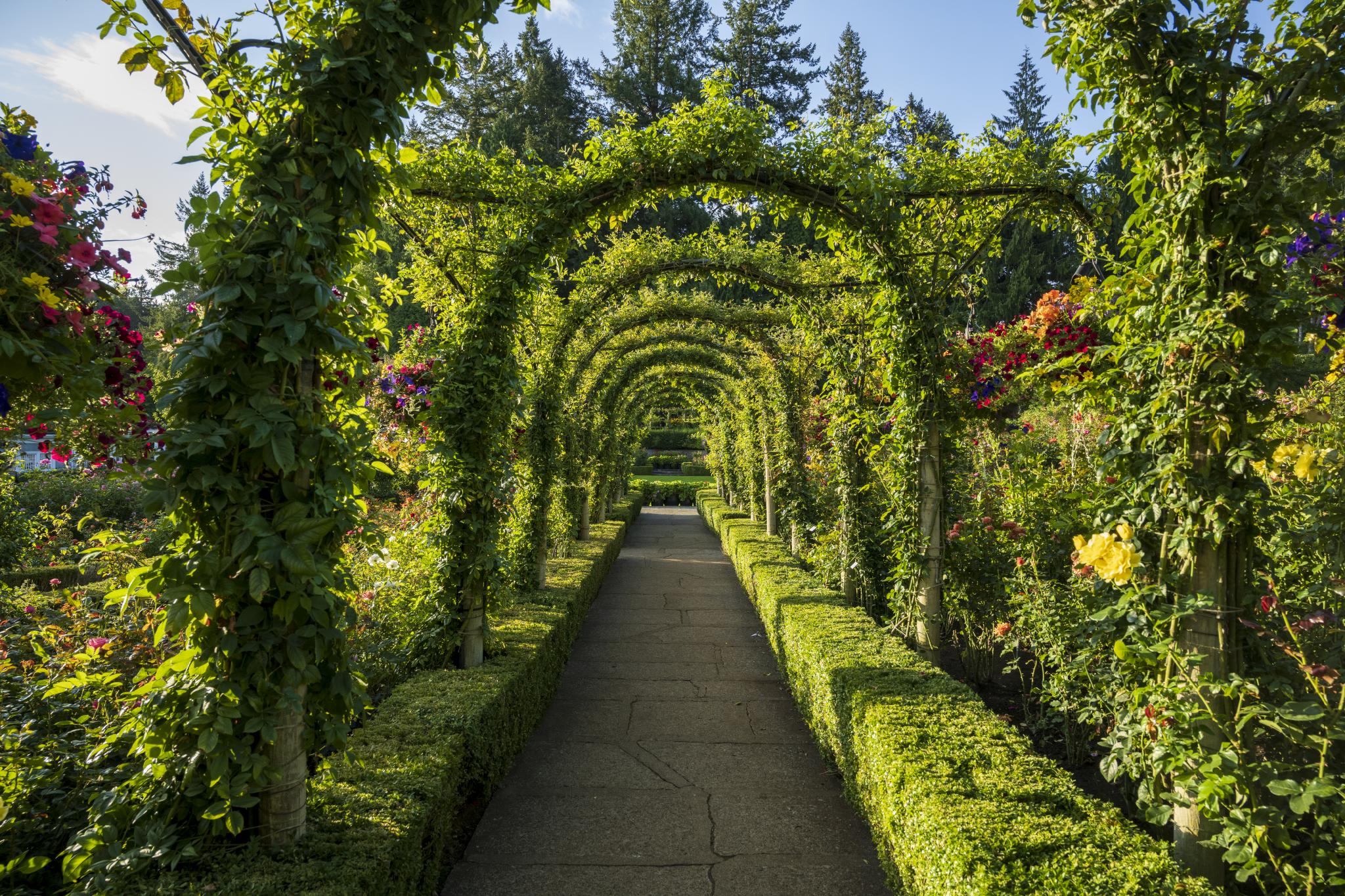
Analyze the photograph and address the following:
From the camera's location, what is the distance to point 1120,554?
225 cm

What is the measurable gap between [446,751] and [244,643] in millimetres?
1243

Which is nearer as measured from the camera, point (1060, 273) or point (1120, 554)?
point (1120, 554)

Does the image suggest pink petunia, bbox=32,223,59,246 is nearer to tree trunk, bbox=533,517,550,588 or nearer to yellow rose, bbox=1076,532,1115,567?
yellow rose, bbox=1076,532,1115,567

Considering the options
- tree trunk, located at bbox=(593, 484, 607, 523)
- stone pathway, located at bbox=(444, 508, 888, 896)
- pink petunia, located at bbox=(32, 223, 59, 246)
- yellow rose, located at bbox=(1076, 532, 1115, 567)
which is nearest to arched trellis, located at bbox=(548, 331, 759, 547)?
tree trunk, located at bbox=(593, 484, 607, 523)

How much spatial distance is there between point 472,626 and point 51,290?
288cm

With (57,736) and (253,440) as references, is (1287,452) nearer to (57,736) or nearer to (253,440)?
(253,440)

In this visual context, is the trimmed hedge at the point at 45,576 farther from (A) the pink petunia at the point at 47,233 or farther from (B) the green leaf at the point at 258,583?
(B) the green leaf at the point at 258,583

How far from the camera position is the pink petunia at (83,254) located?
1960mm

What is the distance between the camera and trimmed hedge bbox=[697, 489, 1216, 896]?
2027 millimetres

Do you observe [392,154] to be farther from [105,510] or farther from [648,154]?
[105,510]

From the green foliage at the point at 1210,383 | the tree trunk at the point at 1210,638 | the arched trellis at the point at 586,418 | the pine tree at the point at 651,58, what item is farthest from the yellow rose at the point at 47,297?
the pine tree at the point at 651,58

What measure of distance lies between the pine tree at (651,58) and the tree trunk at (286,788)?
29035 mm

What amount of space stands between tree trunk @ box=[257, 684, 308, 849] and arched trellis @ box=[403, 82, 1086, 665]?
2111 mm

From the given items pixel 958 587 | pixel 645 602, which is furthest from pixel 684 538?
pixel 958 587
